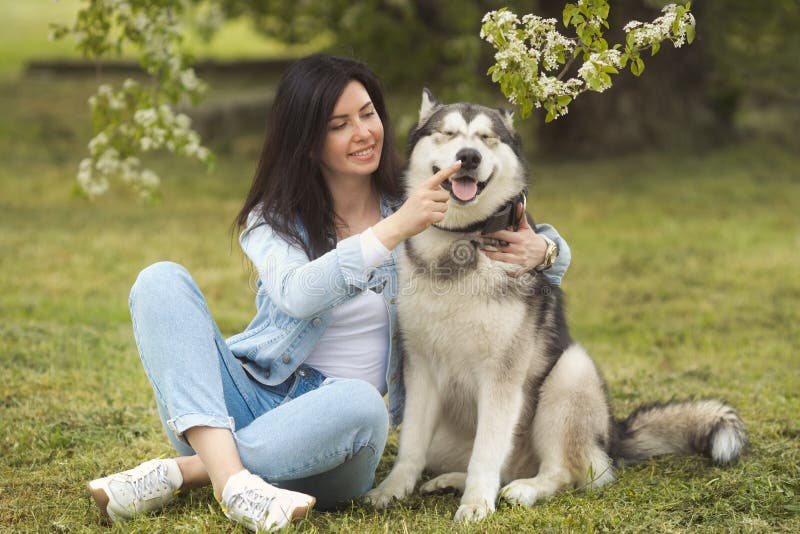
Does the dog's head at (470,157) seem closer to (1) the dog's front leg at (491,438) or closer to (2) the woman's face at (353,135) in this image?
(2) the woman's face at (353,135)

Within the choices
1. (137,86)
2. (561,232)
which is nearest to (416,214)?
(137,86)

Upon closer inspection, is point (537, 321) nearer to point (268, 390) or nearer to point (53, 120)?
point (268, 390)

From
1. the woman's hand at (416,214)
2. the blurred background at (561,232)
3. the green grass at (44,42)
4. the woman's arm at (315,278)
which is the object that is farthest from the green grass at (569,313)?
the green grass at (44,42)

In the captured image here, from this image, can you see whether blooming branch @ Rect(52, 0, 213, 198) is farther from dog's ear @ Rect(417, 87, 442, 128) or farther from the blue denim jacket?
dog's ear @ Rect(417, 87, 442, 128)

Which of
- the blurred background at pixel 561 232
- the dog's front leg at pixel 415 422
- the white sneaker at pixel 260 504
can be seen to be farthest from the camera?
the blurred background at pixel 561 232

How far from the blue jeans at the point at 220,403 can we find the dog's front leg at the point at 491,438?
0.35 metres

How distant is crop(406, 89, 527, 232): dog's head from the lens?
3.03 meters

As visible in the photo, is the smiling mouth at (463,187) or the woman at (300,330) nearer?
the woman at (300,330)

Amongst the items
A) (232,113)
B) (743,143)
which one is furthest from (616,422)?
(232,113)

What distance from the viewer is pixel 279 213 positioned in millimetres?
3184

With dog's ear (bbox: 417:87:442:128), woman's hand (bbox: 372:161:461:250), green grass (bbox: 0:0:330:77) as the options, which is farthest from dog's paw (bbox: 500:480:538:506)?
green grass (bbox: 0:0:330:77)

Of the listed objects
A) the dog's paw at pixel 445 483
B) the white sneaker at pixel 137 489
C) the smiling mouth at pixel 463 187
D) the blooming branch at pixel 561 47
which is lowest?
the dog's paw at pixel 445 483

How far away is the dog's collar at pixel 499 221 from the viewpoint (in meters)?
3.16

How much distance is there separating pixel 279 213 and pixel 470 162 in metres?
0.71
